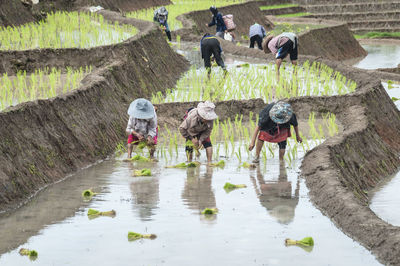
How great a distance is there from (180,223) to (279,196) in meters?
1.19

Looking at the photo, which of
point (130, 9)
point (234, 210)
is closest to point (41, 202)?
point (234, 210)

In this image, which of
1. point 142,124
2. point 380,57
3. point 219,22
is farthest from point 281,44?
point 380,57

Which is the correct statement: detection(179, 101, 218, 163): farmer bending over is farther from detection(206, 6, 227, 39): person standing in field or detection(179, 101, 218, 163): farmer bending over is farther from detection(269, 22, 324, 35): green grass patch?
detection(269, 22, 324, 35): green grass patch

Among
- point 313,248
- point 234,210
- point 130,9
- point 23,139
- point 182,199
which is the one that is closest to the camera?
point 313,248

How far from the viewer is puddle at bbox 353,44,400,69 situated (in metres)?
19.5

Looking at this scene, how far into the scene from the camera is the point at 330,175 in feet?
21.9

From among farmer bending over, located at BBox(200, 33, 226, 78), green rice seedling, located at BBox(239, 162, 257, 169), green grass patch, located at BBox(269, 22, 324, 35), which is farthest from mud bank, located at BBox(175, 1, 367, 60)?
green rice seedling, located at BBox(239, 162, 257, 169)

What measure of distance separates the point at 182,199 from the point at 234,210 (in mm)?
586

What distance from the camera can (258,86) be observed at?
11836 mm

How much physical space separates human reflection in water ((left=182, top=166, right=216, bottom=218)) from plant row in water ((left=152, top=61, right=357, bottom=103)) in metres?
3.45

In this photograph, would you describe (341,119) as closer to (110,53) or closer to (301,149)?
(301,149)

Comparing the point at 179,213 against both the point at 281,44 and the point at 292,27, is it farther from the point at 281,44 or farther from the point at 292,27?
the point at 292,27

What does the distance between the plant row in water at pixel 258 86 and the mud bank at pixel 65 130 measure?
0.67m

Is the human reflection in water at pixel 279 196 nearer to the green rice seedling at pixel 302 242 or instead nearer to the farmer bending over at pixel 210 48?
the green rice seedling at pixel 302 242
